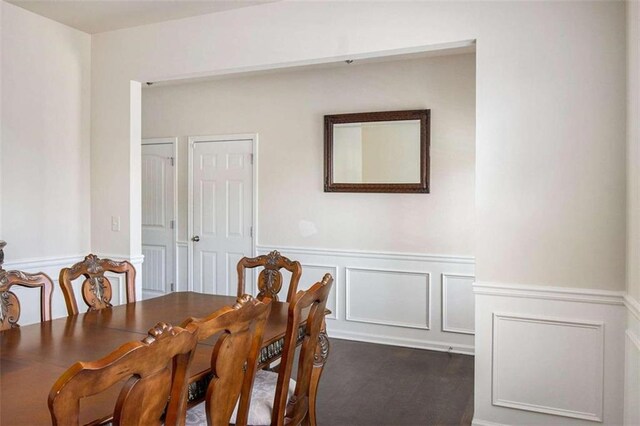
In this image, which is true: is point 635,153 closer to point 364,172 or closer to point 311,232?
point 364,172

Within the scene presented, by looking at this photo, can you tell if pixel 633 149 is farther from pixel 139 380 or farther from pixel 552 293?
pixel 139 380

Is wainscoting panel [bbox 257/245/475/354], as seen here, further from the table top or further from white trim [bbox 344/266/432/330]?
the table top

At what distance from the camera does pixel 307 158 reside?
15.8 feet

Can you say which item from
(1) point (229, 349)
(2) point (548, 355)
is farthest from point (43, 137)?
(2) point (548, 355)

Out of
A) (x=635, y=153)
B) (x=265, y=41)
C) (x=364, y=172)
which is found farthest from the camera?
(x=364, y=172)

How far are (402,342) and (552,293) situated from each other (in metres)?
2.09

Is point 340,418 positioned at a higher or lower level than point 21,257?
lower

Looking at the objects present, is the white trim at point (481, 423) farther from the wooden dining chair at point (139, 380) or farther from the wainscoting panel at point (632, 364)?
the wooden dining chair at point (139, 380)

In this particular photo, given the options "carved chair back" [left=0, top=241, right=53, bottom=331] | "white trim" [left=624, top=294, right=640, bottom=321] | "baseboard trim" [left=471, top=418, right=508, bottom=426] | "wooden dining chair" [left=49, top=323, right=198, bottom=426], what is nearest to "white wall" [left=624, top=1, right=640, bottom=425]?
"white trim" [left=624, top=294, right=640, bottom=321]

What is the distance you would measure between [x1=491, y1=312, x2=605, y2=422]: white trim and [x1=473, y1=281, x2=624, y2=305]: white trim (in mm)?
113

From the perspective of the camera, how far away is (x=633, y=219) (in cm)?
225

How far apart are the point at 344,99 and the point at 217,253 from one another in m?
2.18

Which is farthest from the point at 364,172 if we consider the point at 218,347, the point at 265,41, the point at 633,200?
the point at 218,347

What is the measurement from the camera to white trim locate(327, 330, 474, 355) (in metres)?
4.24
